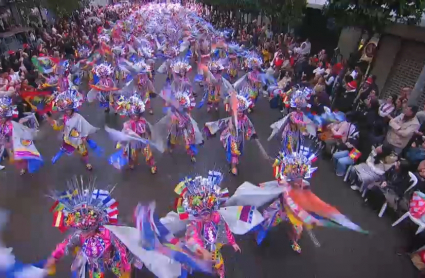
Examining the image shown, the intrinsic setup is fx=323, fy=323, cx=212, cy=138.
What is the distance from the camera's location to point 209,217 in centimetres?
373

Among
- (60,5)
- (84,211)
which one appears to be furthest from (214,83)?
(60,5)

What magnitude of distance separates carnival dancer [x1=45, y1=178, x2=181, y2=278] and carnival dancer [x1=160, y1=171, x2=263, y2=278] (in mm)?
556

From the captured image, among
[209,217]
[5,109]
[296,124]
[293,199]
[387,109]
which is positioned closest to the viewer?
[209,217]

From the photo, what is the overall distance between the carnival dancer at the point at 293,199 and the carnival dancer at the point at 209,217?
0.25 meters

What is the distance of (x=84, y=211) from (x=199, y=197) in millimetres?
1226

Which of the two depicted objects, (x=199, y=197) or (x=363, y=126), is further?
(x=363, y=126)

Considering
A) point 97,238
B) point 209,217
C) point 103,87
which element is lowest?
point 103,87

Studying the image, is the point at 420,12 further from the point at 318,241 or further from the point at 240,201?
the point at 240,201

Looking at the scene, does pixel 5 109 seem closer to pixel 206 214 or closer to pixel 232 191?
pixel 232 191

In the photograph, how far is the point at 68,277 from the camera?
A: 4.38 metres

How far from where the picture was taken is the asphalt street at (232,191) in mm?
4566

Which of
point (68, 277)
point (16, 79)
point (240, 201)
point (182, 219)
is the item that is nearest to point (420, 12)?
point (240, 201)

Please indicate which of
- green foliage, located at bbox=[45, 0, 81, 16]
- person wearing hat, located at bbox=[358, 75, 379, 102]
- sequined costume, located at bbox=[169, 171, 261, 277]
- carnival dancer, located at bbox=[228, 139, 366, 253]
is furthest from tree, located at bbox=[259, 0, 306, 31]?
green foliage, located at bbox=[45, 0, 81, 16]

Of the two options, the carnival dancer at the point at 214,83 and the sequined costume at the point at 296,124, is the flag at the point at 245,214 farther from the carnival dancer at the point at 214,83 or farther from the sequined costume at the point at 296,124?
the carnival dancer at the point at 214,83
